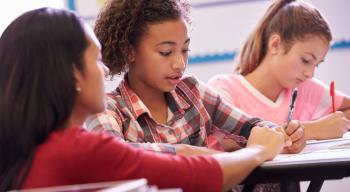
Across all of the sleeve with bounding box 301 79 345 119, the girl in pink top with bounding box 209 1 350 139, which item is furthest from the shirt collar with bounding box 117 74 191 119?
the sleeve with bounding box 301 79 345 119

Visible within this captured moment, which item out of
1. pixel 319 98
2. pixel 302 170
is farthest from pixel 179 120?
pixel 319 98

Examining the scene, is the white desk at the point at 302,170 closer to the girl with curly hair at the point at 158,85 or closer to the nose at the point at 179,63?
the girl with curly hair at the point at 158,85

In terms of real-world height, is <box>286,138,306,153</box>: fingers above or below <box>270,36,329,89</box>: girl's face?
below

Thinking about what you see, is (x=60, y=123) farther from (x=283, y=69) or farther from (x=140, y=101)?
(x=283, y=69)

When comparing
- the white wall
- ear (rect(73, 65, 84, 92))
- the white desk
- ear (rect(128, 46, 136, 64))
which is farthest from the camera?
the white wall

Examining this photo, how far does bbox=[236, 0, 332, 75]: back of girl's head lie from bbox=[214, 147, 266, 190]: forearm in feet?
2.95

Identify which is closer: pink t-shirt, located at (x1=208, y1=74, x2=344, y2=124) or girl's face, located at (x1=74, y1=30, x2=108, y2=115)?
girl's face, located at (x1=74, y1=30, x2=108, y2=115)

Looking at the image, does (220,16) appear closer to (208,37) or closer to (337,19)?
A: (208,37)

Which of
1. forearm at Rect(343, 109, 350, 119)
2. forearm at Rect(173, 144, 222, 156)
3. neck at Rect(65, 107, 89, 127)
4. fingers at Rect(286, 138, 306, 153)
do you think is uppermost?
neck at Rect(65, 107, 89, 127)

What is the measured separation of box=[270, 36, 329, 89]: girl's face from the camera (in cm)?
197

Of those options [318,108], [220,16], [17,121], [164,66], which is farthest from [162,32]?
[220,16]

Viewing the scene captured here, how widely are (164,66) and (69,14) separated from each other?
1.70 ft

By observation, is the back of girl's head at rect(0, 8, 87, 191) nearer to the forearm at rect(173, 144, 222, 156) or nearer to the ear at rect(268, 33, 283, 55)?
the forearm at rect(173, 144, 222, 156)

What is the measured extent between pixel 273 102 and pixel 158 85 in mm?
662
